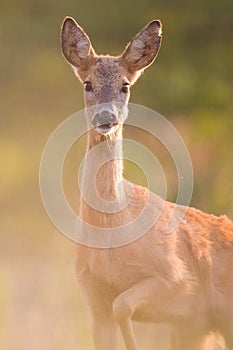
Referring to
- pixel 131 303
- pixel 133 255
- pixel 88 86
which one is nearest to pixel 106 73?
pixel 88 86

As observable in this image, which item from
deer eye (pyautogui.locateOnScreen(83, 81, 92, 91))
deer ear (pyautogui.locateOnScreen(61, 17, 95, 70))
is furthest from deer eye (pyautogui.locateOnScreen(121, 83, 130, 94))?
deer ear (pyautogui.locateOnScreen(61, 17, 95, 70))

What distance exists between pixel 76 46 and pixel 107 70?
16.7 inches

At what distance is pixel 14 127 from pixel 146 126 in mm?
4689

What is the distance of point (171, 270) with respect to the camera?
36.1ft

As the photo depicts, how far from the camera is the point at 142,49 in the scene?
11453mm

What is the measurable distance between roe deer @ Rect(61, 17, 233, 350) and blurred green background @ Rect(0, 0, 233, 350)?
562cm

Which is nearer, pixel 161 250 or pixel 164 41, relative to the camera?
pixel 161 250

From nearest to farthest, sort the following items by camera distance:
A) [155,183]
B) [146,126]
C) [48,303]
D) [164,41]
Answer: [48,303] → [155,183] → [146,126] → [164,41]

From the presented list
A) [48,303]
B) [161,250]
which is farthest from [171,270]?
[48,303]

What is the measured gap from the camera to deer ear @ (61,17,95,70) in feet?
37.3

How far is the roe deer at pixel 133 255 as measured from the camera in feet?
35.2

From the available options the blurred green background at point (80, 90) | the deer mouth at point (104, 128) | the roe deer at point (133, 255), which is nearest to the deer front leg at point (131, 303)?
the roe deer at point (133, 255)

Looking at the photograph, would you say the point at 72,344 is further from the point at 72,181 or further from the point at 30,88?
the point at 30,88

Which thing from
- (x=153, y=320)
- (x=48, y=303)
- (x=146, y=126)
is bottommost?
(x=153, y=320)
